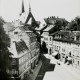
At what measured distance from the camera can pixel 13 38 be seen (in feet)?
5.99

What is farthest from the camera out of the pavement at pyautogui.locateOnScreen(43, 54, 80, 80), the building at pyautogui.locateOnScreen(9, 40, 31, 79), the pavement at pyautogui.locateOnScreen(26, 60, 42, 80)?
the pavement at pyautogui.locateOnScreen(26, 60, 42, 80)

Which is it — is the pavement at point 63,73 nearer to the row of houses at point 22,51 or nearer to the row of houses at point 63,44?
the row of houses at point 63,44

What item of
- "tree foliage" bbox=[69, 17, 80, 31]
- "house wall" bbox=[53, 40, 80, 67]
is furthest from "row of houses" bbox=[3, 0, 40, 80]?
"tree foliage" bbox=[69, 17, 80, 31]

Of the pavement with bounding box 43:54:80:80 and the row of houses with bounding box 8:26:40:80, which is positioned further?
the row of houses with bounding box 8:26:40:80

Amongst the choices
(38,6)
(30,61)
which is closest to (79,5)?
(38,6)

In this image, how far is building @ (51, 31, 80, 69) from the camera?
5.73 feet

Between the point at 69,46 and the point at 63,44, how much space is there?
0.20m

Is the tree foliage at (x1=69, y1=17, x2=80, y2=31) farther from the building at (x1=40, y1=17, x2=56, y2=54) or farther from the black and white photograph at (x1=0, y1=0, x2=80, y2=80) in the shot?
the building at (x1=40, y1=17, x2=56, y2=54)

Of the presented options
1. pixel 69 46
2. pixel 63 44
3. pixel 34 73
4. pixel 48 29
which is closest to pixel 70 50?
pixel 69 46

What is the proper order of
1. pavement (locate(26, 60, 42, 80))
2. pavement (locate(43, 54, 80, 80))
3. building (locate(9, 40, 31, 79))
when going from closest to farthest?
pavement (locate(43, 54, 80, 80)), building (locate(9, 40, 31, 79)), pavement (locate(26, 60, 42, 80))

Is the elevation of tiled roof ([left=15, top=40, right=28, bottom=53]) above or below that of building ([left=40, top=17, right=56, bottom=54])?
below

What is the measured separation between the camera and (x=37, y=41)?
2035 mm

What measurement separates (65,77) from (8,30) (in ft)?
2.45

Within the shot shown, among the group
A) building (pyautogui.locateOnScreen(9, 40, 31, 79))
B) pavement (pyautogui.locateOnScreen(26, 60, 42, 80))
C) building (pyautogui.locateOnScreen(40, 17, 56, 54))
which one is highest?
building (pyautogui.locateOnScreen(40, 17, 56, 54))
